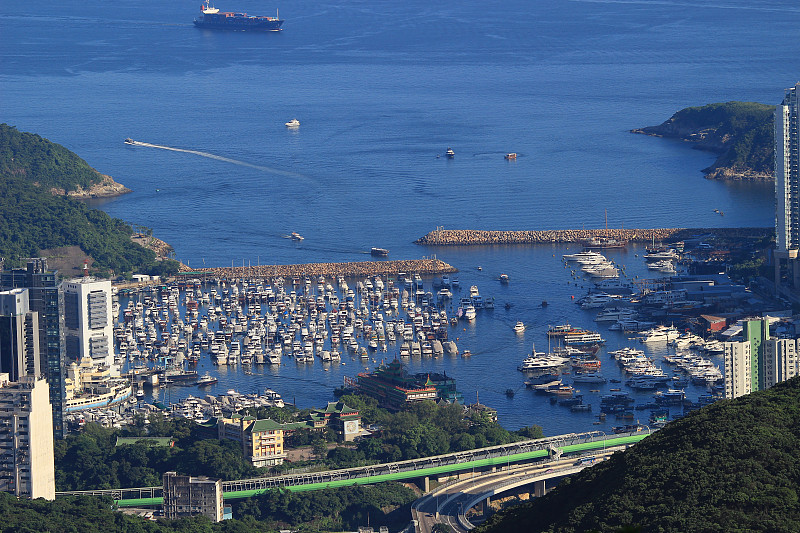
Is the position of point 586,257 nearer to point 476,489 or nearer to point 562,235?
point 562,235

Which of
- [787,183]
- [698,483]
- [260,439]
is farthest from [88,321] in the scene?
[698,483]

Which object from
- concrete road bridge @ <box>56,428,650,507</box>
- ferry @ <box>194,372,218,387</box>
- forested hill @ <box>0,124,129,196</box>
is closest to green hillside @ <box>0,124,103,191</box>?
forested hill @ <box>0,124,129,196</box>

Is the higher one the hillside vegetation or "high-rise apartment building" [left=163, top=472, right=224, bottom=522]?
the hillside vegetation

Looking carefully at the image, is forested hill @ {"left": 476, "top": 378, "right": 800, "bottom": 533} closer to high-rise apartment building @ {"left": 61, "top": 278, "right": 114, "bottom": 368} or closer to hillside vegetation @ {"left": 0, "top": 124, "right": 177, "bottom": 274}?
high-rise apartment building @ {"left": 61, "top": 278, "right": 114, "bottom": 368}

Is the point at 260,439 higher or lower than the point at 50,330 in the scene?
lower

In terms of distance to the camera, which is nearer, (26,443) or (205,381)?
(26,443)

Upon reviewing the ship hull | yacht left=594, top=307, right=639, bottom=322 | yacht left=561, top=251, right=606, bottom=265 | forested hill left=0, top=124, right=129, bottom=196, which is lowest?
yacht left=594, top=307, right=639, bottom=322
